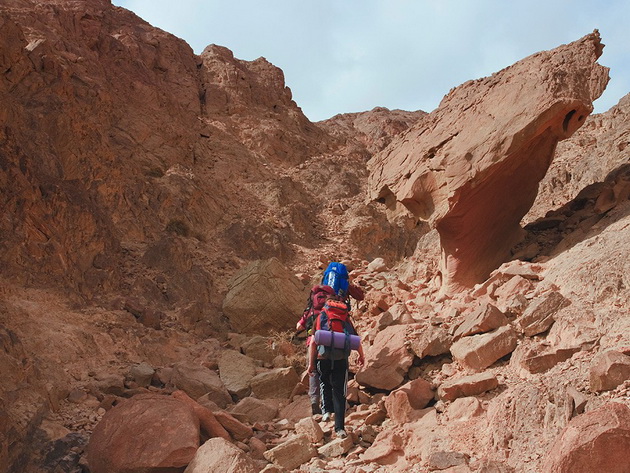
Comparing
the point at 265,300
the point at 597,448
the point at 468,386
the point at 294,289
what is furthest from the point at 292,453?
the point at 294,289

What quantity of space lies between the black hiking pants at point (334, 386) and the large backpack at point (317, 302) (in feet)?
1.85

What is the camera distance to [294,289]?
10914 mm

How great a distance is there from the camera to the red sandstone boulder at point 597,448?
143 inches

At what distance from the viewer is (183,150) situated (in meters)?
17.3

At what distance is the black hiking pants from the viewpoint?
19.3 feet

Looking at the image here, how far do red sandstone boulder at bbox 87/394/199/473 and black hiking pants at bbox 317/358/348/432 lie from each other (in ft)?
4.71

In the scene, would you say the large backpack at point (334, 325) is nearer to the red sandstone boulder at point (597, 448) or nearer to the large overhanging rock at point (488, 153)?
the large overhanging rock at point (488, 153)

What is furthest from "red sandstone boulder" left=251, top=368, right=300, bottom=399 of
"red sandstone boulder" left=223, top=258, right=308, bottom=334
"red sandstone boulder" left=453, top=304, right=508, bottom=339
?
"red sandstone boulder" left=223, top=258, right=308, bottom=334

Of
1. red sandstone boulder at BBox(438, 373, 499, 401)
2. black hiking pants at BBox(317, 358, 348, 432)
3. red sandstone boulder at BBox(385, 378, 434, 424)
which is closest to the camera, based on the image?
red sandstone boulder at BBox(438, 373, 499, 401)

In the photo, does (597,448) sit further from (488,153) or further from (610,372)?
(488,153)

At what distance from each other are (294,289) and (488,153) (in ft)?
15.2

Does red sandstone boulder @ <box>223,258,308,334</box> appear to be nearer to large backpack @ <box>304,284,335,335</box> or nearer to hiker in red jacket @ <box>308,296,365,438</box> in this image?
large backpack @ <box>304,284,335,335</box>

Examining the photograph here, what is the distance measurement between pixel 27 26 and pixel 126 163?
206 inches

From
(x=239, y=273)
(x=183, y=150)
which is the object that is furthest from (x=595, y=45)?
(x=183, y=150)
